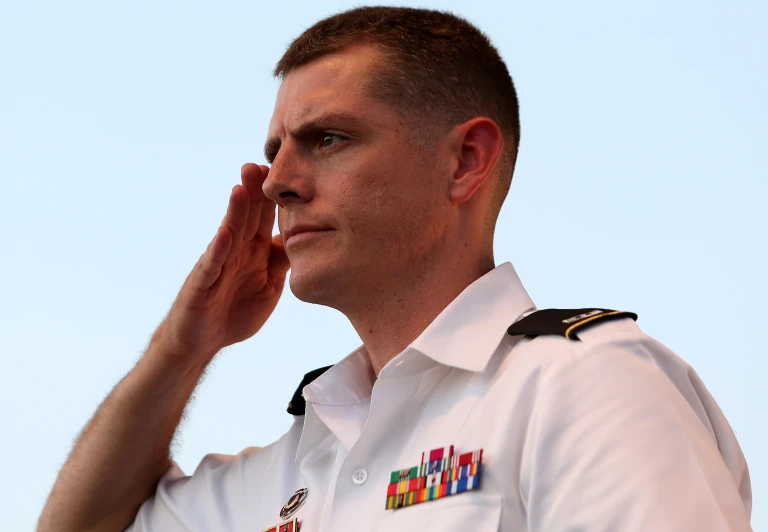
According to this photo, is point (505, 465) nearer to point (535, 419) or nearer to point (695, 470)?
point (535, 419)

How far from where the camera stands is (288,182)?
2.44 meters

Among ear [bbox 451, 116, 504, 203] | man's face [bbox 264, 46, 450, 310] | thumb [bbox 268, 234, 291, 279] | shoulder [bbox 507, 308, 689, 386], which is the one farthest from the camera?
thumb [bbox 268, 234, 291, 279]

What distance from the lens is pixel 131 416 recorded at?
2.84 meters

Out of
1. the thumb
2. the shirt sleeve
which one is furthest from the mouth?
the shirt sleeve

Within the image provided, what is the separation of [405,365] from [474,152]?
59 cm

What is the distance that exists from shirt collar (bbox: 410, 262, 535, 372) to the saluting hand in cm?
78

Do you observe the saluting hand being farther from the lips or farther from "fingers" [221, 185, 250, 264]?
the lips

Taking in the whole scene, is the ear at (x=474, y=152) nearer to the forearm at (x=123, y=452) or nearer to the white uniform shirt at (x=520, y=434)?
the white uniform shirt at (x=520, y=434)

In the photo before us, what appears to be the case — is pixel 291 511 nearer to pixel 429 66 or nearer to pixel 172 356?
pixel 172 356

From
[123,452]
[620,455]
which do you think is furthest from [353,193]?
[123,452]

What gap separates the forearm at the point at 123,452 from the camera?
9.26 feet

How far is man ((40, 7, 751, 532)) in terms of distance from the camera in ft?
6.08

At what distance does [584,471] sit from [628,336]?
352 mm

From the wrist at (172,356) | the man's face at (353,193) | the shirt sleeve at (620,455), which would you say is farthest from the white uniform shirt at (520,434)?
the wrist at (172,356)
